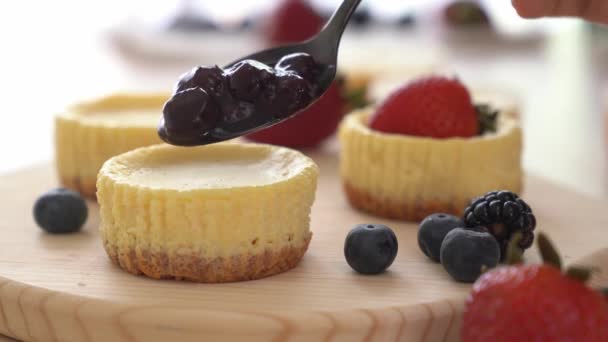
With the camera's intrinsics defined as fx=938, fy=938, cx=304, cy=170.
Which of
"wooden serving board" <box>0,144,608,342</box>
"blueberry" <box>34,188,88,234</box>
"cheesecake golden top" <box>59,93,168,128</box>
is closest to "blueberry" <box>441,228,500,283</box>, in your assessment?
"wooden serving board" <box>0,144,608,342</box>

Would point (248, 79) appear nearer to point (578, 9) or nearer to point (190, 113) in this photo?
point (190, 113)

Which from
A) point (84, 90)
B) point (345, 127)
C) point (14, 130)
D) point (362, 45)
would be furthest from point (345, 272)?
point (362, 45)

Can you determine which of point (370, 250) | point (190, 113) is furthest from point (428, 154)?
point (190, 113)

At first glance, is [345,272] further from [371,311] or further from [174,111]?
[174,111]

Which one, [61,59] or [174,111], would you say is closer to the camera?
[174,111]

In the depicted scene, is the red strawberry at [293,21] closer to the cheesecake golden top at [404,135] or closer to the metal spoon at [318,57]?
the cheesecake golden top at [404,135]

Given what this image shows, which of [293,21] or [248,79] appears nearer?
[248,79]
